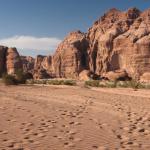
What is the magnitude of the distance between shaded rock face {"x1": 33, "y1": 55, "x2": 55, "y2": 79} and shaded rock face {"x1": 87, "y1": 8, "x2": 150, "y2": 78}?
10.5 m

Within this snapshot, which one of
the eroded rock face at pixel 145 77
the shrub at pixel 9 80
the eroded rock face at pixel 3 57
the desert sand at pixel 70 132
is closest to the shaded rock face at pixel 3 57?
the eroded rock face at pixel 3 57

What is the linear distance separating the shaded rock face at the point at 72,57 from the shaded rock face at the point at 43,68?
10.3 feet

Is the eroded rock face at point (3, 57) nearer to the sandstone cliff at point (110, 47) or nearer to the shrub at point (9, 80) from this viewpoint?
the sandstone cliff at point (110, 47)

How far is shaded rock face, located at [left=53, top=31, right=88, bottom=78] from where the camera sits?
68.4 metres

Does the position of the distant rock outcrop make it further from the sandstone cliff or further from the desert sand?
the desert sand

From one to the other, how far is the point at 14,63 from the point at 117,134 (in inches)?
2425

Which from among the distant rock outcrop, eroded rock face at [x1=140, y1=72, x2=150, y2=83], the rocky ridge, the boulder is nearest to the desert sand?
eroded rock face at [x1=140, y1=72, x2=150, y2=83]

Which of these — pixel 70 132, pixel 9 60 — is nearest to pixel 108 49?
pixel 9 60

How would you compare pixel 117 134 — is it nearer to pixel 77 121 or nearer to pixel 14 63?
pixel 77 121

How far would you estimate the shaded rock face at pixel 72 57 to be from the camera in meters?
68.4

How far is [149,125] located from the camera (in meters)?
7.84

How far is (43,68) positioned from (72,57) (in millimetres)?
10969

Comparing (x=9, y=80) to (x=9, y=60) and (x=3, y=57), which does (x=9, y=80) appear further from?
(x=3, y=57)

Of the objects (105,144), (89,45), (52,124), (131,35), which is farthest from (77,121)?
(89,45)
